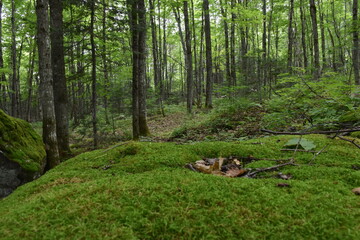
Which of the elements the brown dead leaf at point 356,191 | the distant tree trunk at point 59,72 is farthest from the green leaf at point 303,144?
the distant tree trunk at point 59,72

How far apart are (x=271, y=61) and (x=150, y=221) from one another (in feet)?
42.5

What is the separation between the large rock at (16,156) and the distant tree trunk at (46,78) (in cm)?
32

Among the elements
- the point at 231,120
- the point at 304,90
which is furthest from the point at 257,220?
the point at 231,120

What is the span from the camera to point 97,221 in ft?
4.41

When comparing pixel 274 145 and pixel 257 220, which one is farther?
pixel 274 145

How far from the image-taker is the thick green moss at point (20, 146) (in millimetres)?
4273

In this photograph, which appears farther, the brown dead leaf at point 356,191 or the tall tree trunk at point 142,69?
the tall tree trunk at point 142,69

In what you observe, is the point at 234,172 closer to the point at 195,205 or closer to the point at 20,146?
the point at 195,205

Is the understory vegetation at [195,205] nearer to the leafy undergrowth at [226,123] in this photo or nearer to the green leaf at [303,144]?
the green leaf at [303,144]

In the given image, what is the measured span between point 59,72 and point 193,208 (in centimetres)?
814

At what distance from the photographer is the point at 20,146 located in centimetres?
469

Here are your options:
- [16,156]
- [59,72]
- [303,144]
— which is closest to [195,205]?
[303,144]

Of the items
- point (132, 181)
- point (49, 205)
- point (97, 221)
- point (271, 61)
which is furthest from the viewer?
point (271, 61)

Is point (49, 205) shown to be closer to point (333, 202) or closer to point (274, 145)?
point (333, 202)
